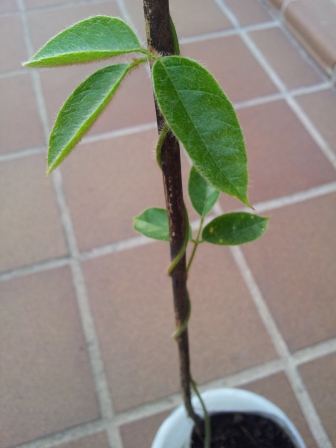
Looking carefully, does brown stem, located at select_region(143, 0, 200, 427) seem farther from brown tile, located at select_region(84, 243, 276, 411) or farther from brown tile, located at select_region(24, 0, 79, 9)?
brown tile, located at select_region(24, 0, 79, 9)

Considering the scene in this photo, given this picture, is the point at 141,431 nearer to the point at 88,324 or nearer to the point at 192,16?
the point at 88,324

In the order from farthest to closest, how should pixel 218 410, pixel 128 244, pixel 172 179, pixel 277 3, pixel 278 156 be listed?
pixel 277 3, pixel 278 156, pixel 128 244, pixel 218 410, pixel 172 179

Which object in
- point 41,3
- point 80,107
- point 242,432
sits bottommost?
point 242,432

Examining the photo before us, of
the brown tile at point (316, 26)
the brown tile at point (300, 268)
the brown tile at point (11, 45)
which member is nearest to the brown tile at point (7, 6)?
the brown tile at point (11, 45)

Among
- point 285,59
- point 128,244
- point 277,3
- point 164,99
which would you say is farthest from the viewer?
point 277,3

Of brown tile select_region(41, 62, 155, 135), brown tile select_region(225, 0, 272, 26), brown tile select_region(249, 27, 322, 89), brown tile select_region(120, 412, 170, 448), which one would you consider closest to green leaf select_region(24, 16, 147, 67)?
brown tile select_region(120, 412, 170, 448)

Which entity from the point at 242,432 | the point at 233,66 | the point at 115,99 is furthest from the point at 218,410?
the point at 233,66

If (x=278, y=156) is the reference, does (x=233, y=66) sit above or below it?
above
